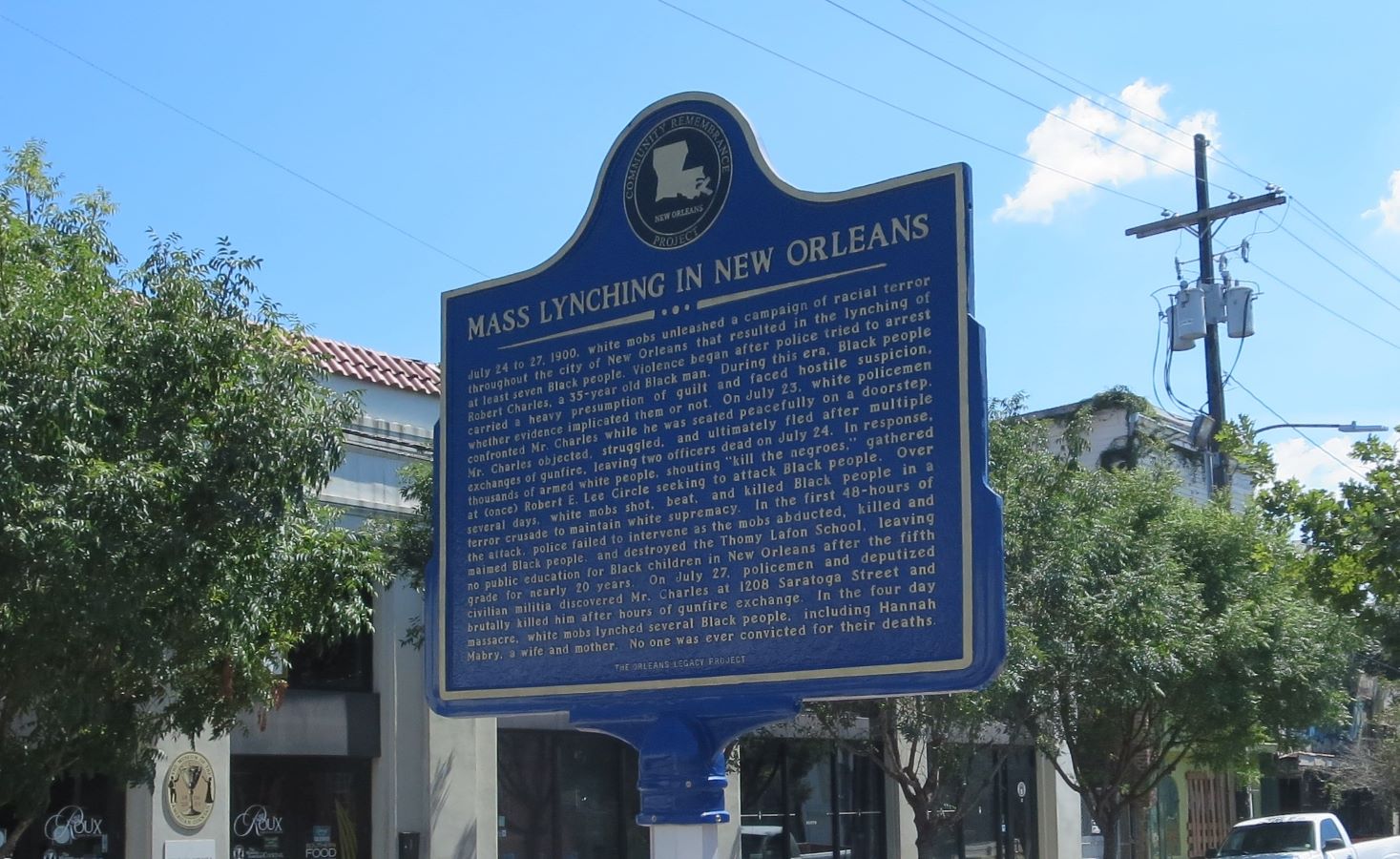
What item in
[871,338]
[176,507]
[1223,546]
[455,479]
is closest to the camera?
[871,338]

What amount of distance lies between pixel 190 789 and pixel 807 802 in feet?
37.3

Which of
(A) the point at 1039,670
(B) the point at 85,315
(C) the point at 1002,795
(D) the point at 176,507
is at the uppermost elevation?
(B) the point at 85,315

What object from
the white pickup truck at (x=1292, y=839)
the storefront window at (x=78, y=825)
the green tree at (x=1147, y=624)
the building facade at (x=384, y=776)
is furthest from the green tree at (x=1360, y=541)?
the storefront window at (x=78, y=825)

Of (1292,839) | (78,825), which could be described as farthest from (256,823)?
(1292,839)

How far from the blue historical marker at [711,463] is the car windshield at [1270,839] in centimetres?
1740

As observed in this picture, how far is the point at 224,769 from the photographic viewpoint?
722 inches

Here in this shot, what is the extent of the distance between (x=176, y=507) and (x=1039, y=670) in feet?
38.8

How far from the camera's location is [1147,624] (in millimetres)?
20141

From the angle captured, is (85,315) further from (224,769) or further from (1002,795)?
(1002,795)

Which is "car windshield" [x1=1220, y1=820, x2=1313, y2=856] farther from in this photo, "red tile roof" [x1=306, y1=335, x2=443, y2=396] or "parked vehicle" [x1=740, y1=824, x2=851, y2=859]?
"red tile roof" [x1=306, y1=335, x2=443, y2=396]

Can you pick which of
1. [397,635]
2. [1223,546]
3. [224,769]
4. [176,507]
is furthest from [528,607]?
[1223,546]

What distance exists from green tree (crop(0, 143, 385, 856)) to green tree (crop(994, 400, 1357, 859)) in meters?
9.40

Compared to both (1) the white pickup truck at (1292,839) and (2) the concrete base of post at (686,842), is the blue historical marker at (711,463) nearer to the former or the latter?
(2) the concrete base of post at (686,842)

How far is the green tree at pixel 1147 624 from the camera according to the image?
1956 centimetres
